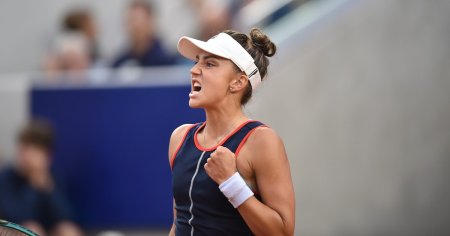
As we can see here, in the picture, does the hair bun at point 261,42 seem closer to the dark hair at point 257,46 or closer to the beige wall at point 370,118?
the dark hair at point 257,46

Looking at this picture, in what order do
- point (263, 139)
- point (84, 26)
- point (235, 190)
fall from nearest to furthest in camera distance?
point (235, 190) → point (263, 139) → point (84, 26)

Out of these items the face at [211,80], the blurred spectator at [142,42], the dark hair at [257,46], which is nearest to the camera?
the face at [211,80]

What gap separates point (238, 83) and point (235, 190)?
0.54m

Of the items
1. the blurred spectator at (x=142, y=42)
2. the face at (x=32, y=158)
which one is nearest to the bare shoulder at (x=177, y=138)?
the face at (x=32, y=158)

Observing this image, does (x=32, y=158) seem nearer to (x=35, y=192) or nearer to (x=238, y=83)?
(x=35, y=192)

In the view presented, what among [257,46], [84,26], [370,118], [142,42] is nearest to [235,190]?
[257,46]

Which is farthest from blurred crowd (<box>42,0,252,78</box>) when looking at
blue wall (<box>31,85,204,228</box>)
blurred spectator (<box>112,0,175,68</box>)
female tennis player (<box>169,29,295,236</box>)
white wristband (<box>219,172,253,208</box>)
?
white wristband (<box>219,172,253,208</box>)

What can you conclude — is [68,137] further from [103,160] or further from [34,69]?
[34,69]

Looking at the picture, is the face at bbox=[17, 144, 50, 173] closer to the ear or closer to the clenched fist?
the ear

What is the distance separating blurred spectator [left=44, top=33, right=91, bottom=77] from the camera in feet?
27.6

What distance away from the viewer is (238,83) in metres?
3.96

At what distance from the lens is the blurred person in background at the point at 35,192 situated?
7.53 m

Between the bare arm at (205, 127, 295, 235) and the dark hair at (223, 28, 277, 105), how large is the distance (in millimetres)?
366

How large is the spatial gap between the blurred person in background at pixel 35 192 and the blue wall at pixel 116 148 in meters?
0.23
